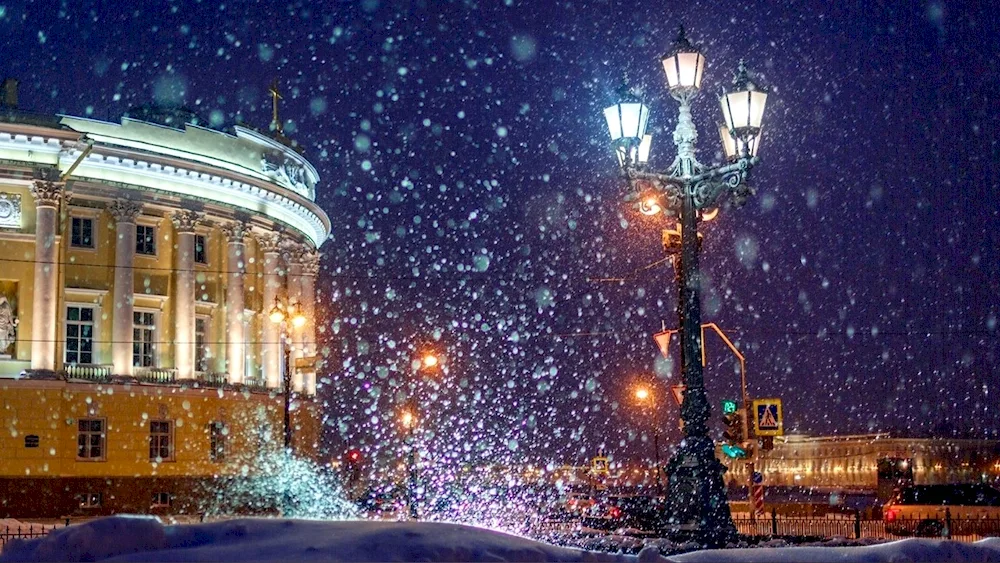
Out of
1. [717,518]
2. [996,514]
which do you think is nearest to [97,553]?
[717,518]

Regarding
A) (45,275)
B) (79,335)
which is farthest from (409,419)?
(45,275)

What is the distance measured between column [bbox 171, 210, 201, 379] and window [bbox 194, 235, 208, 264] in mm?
1777

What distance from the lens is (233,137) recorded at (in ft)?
155

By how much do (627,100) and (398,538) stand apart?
8.11 metres

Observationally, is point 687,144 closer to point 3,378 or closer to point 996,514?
point 996,514

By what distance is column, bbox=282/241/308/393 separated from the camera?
5231 centimetres

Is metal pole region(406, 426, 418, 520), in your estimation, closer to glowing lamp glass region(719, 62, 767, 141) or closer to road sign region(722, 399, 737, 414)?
road sign region(722, 399, 737, 414)

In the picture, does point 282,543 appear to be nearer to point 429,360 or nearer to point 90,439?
point 429,360

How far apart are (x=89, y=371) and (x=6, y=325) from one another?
346 cm

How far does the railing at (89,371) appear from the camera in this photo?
1601 inches

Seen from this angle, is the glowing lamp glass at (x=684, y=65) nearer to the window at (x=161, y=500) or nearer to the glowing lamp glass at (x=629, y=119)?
the glowing lamp glass at (x=629, y=119)

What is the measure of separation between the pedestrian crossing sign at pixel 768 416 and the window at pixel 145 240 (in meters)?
29.7

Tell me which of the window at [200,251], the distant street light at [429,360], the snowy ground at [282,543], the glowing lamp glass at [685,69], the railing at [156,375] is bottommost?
the snowy ground at [282,543]

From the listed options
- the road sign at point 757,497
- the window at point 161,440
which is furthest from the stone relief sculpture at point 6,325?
the road sign at point 757,497
